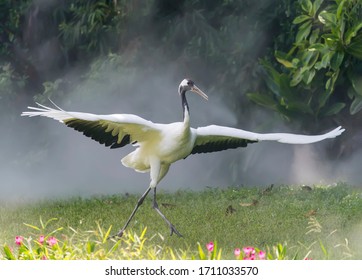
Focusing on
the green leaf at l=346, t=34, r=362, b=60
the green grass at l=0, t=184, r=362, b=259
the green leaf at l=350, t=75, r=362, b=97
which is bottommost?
the green grass at l=0, t=184, r=362, b=259

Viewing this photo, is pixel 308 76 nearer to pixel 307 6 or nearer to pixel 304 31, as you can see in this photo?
pixel 304 31

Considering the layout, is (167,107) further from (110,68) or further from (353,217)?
(353,217)

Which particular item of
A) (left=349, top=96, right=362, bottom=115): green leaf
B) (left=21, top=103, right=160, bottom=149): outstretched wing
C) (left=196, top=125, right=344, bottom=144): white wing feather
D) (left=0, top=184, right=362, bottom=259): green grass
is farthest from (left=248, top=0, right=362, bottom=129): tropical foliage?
(left=21, top=103, right=160, bottom=149): outstretched wing

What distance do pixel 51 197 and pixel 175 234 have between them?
1805 mm

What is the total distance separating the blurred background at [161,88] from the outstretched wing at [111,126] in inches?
84.3

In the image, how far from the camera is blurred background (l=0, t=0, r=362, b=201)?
322 inches

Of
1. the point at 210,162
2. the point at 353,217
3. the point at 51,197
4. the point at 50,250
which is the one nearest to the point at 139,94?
the point at 210,162

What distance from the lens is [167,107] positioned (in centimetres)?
855

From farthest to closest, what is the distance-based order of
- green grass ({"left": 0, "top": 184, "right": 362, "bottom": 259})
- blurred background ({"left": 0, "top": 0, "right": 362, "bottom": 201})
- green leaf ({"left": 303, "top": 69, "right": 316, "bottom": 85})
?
blurred background ({"left": 0, "top": 0, "right": 362, "bottom": 201}) < green leaf ({"left": 303, "top": 69, "right": 316, "bottom": 85}) < green grass ({"left": 0, "top": 184, "right": 362, "bottom": 259})

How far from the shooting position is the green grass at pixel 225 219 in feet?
19.3

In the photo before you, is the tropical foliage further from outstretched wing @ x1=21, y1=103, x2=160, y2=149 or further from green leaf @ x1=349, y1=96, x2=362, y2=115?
outstretched wing @ x1=21, y1=103, x2=160, y2=149

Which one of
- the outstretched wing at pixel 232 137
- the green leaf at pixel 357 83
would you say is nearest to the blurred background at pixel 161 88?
the green leaf at pixel 357 83

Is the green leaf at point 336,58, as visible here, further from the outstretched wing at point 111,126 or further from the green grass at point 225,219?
the outstretched wing at point 111,126

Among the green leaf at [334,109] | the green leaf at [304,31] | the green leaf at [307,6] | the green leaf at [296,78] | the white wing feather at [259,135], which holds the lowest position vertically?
the green leaf at [334,109]
